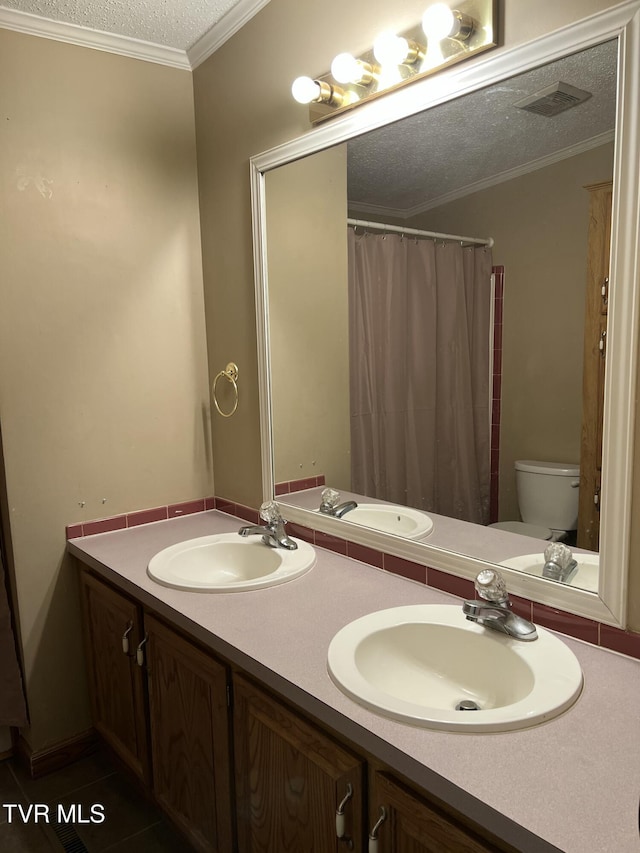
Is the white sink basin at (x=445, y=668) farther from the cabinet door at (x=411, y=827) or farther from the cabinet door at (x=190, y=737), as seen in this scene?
the cabinet door at (x=190, y=737)

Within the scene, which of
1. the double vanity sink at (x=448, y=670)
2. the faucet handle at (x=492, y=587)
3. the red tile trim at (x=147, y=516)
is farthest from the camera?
the red tile trim at (x=147, y=516)

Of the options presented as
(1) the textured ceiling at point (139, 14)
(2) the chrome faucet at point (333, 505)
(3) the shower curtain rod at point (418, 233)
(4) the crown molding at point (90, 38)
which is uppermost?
(1) the textured ceiling at point (139, 14)

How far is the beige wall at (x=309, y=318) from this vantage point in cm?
181

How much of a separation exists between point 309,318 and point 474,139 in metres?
0.73

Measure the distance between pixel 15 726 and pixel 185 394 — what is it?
4.20ft

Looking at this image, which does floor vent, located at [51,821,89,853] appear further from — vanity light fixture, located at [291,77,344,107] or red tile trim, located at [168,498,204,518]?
vanity light fixture, located at [291,77,344,107]

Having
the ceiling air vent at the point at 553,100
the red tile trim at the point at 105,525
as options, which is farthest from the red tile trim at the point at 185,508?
the ceiling air vent at the point at 553,100

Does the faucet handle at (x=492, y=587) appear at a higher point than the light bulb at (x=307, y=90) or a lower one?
lower

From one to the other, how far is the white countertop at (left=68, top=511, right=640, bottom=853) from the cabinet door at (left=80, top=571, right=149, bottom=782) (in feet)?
0.82

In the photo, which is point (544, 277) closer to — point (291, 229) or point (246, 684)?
point (291, 229)

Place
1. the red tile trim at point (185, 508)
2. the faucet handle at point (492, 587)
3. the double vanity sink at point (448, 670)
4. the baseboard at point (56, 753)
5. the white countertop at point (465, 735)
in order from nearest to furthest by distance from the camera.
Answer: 1. the white countertop at point (465, 735)
2. the double vanity sink at point (448, 670)
3. the faucet handle at point (492, 587)
4. the baseboard at point (56, 753)
5. the red tile trim at point (185, 508)

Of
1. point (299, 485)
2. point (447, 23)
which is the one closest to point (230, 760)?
point (299, 485)

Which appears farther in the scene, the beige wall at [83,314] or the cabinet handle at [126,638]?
the beige wall at [83,314]

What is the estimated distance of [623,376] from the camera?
115 cm
